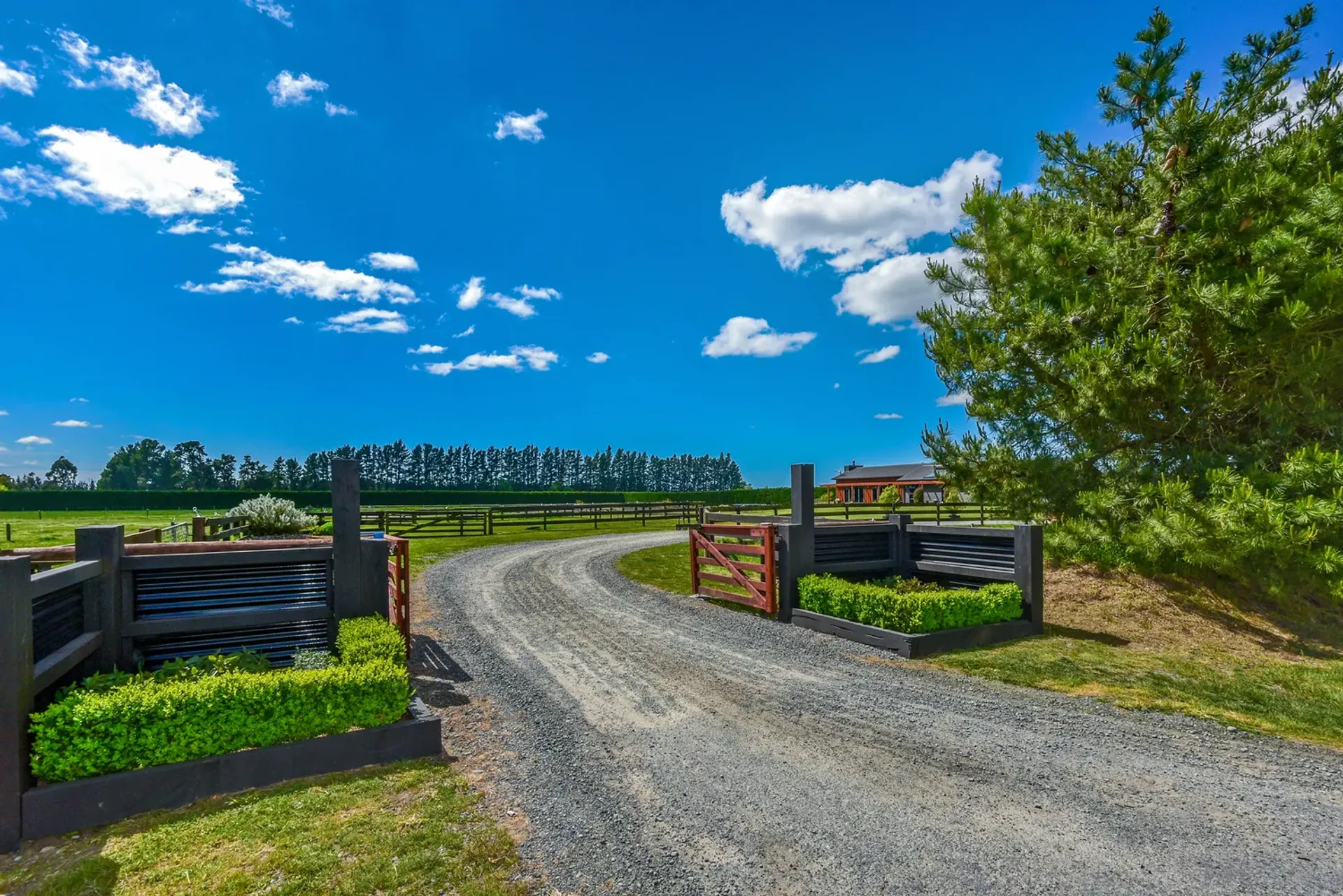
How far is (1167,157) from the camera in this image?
1070 centimetres

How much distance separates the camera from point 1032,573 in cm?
982

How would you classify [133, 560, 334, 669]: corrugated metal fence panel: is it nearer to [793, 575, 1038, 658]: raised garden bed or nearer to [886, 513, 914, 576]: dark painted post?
[793, 575, 1038, 658]: raised garden bed

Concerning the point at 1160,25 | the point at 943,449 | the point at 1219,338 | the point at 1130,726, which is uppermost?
the point at 1160,25

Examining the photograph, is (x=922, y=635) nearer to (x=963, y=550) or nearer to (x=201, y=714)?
(x=963, y=550)

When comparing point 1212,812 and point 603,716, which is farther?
point 603,716

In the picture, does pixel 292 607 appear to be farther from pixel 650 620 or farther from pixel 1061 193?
pixel 1061 193

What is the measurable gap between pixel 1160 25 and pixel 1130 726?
1259cm

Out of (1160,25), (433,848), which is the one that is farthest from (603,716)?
(1160,25)

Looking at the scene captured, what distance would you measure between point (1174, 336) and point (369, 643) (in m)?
12.4

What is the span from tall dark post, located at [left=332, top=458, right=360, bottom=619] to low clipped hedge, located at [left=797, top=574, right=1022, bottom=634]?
6.93 m

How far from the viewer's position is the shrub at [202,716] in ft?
14.0

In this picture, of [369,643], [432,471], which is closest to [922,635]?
[369,643]

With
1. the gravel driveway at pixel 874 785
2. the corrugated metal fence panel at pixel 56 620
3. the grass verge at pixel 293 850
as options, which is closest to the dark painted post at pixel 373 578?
the gravel driveway at pixel 874 785

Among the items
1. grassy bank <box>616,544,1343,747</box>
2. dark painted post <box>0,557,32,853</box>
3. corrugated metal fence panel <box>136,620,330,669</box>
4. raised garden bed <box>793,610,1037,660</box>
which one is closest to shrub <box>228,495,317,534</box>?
corrugated metal fence panel <box>136,620,330,669</box>
